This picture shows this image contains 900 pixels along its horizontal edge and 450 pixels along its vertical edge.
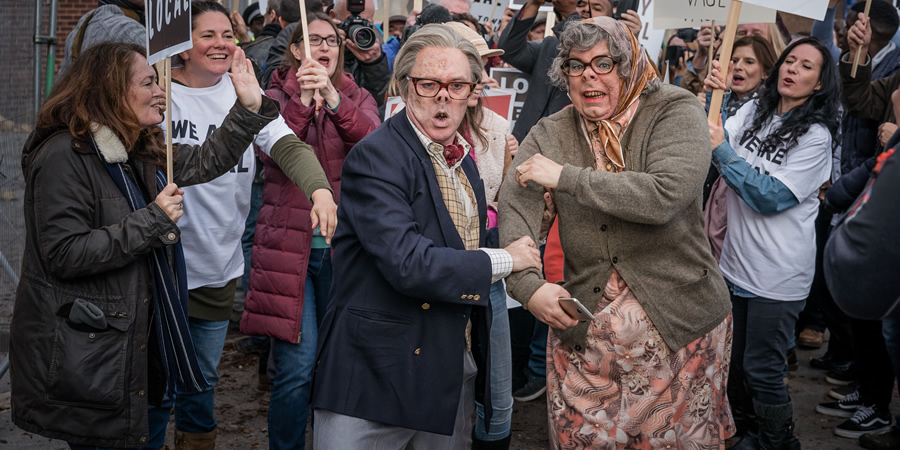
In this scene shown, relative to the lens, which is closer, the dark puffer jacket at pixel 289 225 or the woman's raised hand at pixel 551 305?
the woman's raised hand at pixel 551 305

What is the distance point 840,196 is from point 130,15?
4.16m

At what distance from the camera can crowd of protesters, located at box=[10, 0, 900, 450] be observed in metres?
2.60

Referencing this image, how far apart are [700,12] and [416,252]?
3265mm

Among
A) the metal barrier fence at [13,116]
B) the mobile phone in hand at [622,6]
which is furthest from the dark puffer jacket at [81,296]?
the mobile phone in hand at [622,6]

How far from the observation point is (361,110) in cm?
436

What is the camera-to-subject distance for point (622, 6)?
6039mm

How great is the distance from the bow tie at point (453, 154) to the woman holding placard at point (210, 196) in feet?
3.37

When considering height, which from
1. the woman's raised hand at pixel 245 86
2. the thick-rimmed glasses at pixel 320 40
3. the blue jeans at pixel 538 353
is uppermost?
the thick-rimmed glasses at pixel 320 40

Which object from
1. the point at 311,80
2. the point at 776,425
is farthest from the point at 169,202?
the point at 776,425

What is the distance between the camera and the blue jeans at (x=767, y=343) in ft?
13.7

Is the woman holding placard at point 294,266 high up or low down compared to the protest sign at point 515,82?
down

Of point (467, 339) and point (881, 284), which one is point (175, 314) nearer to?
point (467, 339)

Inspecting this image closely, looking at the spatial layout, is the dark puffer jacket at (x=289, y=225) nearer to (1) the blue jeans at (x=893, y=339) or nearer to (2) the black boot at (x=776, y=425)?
(2) the black boot at (x=776, y=425)

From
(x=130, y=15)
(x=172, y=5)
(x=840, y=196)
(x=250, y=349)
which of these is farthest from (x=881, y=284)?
(x=250, y=349)
